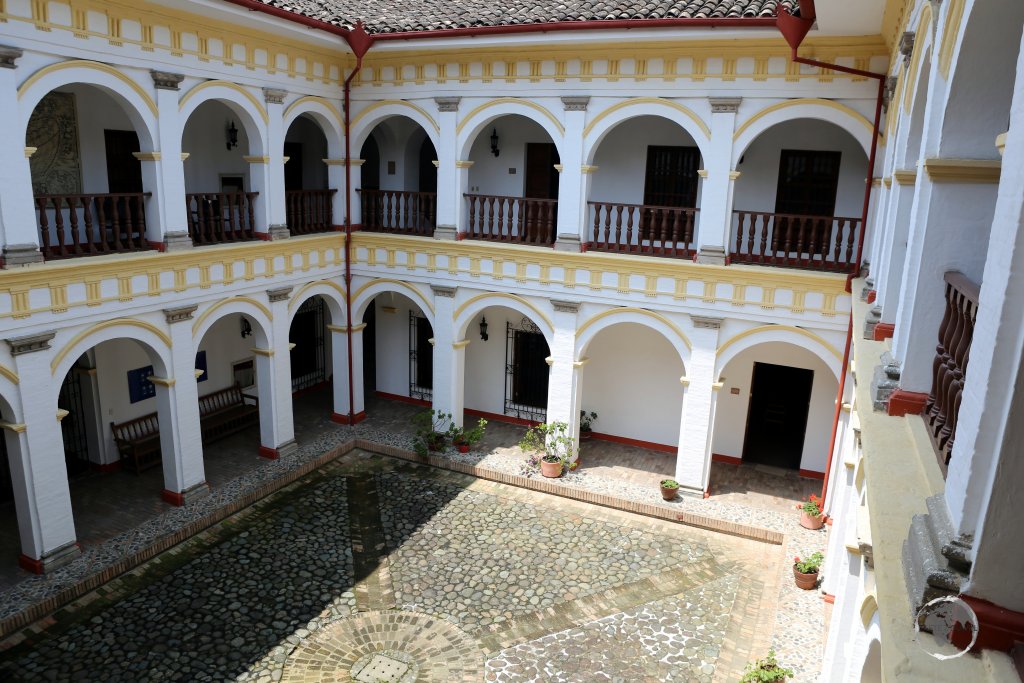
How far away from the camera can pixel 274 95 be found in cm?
1259

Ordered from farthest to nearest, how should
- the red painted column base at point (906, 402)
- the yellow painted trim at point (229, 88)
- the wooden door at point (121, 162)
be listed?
the wooden door at point (121, 162) < the yellow painted trim at point (229, 88) < the red painted column base at point (906, 402)

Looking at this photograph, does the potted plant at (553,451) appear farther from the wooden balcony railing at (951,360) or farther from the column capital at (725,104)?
A: the wooden balcony railing at (951,360)

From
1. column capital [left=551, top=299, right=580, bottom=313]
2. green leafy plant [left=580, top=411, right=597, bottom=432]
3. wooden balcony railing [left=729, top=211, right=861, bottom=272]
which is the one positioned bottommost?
green leafy plant [left=580, top=411, right=597, bottom=432]

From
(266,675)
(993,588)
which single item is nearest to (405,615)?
(266,675)

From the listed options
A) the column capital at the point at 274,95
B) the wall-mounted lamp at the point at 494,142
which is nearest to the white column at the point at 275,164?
the column capital at the point at 274,95

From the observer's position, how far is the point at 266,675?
843cm

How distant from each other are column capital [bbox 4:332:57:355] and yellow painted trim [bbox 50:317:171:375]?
278mm

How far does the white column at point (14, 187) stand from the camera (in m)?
8.71

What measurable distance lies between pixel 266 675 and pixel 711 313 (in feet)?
28.1

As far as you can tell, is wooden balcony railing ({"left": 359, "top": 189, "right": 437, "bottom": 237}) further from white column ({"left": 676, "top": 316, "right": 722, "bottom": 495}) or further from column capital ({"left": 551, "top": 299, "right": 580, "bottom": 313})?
white column ({"left": 676, "top": 316, "right": 722, "bottom": 495})

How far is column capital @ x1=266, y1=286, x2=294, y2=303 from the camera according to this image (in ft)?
43.5

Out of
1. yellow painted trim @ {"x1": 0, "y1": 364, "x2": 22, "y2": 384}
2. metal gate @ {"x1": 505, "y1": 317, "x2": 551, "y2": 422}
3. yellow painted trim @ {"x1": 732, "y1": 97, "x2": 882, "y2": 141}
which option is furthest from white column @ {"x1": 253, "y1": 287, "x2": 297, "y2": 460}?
yellow painted trim @ {"x1": 732, "y1": 97, "x2": 882, "y2": 141}

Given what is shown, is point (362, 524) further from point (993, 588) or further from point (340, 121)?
point (993, 588)

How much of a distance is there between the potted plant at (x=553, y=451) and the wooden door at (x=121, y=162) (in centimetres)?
832
